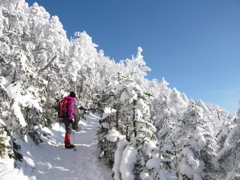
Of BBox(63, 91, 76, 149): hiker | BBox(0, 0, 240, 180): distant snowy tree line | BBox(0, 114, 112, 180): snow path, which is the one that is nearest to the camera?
BBox(0, 0, 240, 180): distant snowy tree line

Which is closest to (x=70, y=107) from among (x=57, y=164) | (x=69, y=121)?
(x=69, y=121)

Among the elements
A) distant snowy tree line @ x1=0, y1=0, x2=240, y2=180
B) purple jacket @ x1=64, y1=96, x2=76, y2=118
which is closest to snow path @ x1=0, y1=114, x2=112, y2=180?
distant snowy tree line @ x1=0, y1=0, x2=240, y2=180

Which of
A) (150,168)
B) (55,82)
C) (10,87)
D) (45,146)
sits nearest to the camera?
(150,168)

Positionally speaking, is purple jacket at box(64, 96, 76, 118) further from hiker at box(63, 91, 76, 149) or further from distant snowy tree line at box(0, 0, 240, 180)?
distant snowy tree line at box(0, 0, 240, 180)

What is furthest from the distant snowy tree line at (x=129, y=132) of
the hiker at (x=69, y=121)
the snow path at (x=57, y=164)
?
the hiker at (x=69, y=121)

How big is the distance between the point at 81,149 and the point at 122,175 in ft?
14.6

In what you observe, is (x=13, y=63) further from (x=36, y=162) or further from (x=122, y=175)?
(x=122, y=175)

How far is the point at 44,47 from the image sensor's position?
24.4 m

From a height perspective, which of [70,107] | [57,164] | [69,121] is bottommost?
[57,164]

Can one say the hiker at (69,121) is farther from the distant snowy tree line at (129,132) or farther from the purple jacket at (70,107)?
the distant snowy tree line at (129,132)

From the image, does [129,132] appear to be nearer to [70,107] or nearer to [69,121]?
→ [69,121]

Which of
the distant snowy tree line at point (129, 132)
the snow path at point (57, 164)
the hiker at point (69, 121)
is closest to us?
the distant snowy tree line at point (129, 132)

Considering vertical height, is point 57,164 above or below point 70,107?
below

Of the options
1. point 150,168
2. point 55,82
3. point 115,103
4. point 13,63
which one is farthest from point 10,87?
point 55,82
